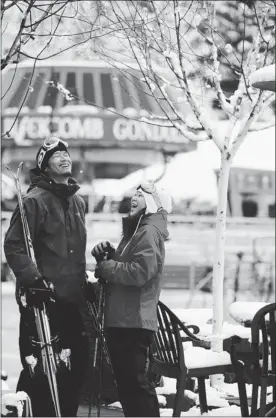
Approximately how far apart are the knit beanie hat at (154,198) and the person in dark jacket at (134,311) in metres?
0.16

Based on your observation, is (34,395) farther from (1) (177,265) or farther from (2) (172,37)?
(1) (177,265)

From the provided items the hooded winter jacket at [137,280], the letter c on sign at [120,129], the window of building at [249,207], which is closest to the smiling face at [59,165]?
the hooded winter jacket at [137,280]

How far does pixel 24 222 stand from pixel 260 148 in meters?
17.7

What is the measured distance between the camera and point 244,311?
772 centimetres

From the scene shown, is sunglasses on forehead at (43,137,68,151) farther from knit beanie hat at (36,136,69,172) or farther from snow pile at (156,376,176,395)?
snow pile at (156,376,176,395)

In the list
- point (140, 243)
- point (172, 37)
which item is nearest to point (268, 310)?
point (140, 243)

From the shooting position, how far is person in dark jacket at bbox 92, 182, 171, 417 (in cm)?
587

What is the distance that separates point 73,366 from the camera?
19.6 feet

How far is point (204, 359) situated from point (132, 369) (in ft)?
3.06

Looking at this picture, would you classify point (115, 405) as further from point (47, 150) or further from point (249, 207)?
point (249, 207)

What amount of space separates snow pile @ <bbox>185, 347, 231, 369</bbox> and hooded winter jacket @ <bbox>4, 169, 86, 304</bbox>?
1.08m

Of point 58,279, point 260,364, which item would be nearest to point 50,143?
point 58,279

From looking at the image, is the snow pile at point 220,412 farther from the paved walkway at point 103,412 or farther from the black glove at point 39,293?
the black glove at point 39,293

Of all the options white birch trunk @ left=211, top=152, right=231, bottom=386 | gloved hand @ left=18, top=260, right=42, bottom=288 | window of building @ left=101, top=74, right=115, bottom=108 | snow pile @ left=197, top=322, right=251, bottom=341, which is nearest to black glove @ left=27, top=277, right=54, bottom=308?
gloved hand @ left=18, top=260, right=42, bottom=288
